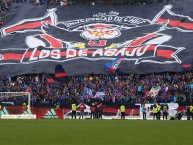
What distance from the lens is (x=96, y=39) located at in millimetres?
76438

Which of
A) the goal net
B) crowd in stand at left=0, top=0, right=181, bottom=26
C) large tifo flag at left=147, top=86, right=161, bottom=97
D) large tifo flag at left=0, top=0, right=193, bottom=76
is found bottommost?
the goal net

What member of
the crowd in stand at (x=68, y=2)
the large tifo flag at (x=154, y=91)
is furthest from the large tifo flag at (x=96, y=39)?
the large tifo flag at (x=154, y=91)

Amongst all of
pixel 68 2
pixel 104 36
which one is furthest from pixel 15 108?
pixel 68 2

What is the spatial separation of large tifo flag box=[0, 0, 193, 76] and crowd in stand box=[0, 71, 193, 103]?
4.09 ft

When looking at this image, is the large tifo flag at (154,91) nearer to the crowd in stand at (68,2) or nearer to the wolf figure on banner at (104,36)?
the wolf figure on banner at (104,36)

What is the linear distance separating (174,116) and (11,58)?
82.1 ft

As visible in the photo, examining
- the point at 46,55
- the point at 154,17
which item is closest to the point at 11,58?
the point at 46,55

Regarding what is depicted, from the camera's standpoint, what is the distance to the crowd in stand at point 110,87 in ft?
202

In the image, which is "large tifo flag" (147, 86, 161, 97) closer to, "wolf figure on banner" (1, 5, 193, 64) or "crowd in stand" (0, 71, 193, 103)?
"crowd in stand" (0, 71, 193, 103)

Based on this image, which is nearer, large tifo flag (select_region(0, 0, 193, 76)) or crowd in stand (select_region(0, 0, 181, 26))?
large tifo flag (select_region(0, 0, 193, 76))

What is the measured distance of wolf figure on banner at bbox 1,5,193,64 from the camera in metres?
71.6

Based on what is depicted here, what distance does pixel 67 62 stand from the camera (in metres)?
73.1

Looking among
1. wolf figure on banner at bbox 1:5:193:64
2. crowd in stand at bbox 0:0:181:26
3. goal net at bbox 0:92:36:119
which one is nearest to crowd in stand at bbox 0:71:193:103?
wolf figure on banner at bbox 1:5:193:64

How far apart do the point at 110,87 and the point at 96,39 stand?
11.9 meters
